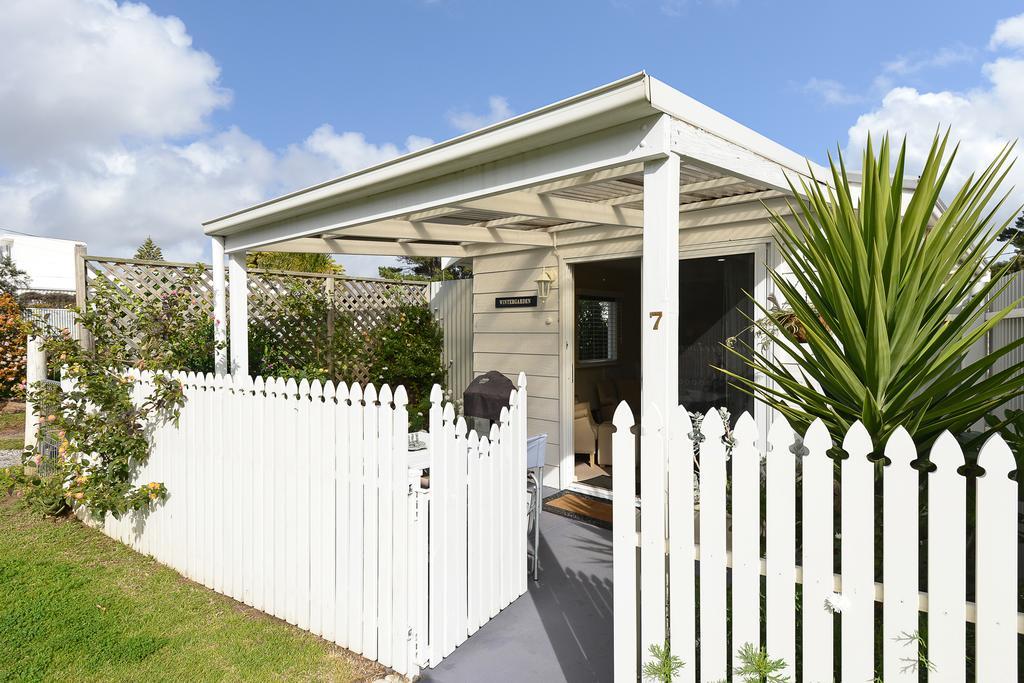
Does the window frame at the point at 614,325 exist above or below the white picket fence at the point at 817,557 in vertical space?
above

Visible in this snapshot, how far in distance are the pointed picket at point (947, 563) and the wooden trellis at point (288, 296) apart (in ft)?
19.3

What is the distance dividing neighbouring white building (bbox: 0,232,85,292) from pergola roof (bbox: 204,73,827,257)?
84.4ft

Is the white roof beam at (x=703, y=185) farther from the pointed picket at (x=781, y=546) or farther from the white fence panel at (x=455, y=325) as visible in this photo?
the white fence panel at (x=455, y=325)

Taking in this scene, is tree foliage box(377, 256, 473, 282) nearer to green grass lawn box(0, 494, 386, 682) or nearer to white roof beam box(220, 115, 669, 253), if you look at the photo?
white roof beam box(220, 115, 669, 253)

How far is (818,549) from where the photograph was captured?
1825mm

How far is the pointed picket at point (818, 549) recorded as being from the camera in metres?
1.81

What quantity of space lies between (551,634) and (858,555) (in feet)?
6.07

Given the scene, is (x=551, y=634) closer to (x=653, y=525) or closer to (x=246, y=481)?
(x=653, y=525)

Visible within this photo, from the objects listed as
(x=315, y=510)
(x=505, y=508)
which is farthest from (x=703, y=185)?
(x=315, y=510)

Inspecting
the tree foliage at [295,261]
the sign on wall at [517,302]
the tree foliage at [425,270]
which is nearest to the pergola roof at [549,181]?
the sign on wall at [517,302]

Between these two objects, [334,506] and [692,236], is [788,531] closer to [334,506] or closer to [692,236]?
[334,506]

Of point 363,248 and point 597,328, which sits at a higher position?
point 363,248

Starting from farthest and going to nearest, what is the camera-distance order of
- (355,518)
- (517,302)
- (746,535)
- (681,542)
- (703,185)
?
(517,302) < (703,185) < (355,518) < (681,542) < (746,535)

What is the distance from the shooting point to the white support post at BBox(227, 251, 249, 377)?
16.7 feet
